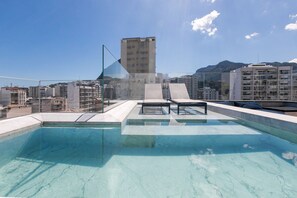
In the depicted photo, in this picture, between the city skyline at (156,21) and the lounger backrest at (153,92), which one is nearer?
the city skyline at (156,21)

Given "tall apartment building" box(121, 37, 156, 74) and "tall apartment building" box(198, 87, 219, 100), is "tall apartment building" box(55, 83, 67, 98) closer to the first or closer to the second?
"tall apartment building" box(198, 87, 219, 100)

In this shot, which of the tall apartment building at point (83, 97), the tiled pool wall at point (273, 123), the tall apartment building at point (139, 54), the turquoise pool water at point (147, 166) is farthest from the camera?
the tall apartment building at point (139, 54)

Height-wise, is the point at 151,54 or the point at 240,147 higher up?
the point at 151,54

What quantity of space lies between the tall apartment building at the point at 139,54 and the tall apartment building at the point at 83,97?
43757 millimetres

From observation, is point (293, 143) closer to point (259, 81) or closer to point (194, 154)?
point (194, 154)

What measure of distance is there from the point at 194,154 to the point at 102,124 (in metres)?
2.66

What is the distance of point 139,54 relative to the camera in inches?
1999

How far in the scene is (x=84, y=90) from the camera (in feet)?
22.2

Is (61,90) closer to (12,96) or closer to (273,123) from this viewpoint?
(12,96)

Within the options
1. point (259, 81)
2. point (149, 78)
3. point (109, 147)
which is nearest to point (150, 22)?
point (149, 78)

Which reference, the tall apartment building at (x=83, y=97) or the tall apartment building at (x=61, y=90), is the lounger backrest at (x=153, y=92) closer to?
the tall apartment building at (x=83, y=97)

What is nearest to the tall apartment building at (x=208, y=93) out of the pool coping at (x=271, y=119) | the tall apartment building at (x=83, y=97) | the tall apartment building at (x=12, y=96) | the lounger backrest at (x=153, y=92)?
the lounger backrest at (x=153, y=92)

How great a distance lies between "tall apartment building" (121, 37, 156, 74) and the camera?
5059 centimetres

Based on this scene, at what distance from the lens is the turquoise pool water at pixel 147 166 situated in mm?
2004
